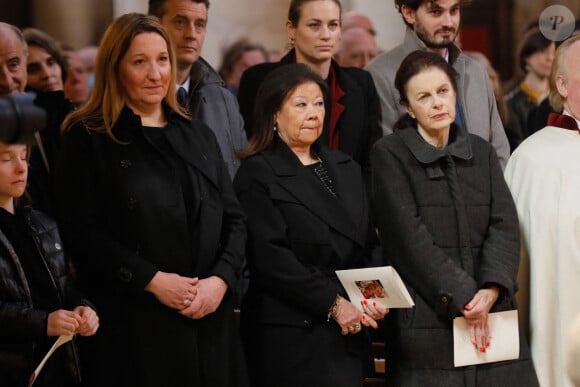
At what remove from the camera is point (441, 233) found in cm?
439

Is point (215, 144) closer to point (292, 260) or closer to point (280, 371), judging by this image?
point (292, 260)

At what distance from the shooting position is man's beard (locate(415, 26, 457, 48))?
5160 mm

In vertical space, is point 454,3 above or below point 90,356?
above

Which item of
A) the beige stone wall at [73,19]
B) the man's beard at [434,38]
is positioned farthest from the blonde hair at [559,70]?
the beige stone wall at [73,19]

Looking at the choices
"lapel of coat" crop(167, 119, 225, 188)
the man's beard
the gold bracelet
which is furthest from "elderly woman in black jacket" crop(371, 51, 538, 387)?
"lapel of coat" crop(167, 119, 225, 188)

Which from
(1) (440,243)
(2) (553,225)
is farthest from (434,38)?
(1) (440,243)

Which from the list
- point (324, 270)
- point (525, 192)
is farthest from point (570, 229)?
point (324, 270)

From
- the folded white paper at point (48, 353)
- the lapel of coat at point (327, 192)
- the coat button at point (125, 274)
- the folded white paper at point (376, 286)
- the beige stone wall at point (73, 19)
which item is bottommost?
the folded white paper at point (48, 353)

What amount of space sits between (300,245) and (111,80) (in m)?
1.02

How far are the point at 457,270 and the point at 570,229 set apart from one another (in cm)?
64

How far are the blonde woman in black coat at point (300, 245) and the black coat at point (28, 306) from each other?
772 mm

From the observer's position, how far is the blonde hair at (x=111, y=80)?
421cm

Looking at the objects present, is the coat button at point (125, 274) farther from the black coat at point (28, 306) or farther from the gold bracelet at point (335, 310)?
the gold bracelet at point (335, 310)

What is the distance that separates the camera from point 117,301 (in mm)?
4098
